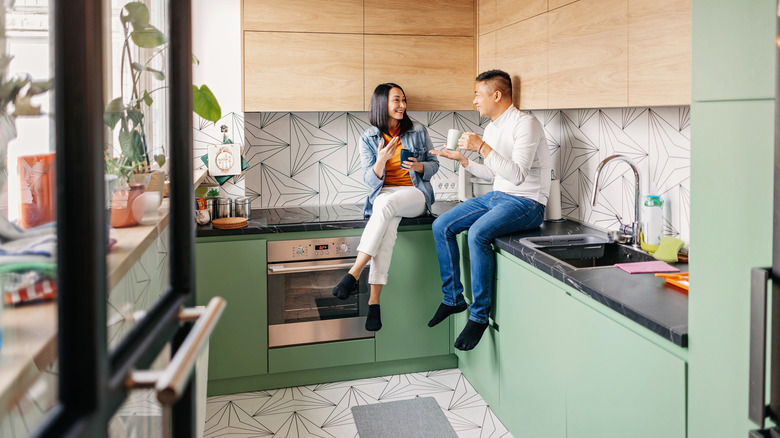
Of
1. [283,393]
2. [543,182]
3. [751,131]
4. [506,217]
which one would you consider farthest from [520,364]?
[751,131]

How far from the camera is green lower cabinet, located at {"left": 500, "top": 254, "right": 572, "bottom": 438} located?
2221mm

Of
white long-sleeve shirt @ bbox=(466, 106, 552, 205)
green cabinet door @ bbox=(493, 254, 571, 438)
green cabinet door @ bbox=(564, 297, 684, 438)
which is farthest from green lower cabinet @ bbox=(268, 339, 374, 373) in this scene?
green cabinet door @ bbox=(564, 297, 684, 438)

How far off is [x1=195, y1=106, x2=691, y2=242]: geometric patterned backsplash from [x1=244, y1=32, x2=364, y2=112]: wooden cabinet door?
0.26 metres

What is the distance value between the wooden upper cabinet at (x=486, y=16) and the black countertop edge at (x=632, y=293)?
1444 mm

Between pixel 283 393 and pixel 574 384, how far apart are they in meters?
1.67

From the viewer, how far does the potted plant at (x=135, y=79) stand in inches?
47.9

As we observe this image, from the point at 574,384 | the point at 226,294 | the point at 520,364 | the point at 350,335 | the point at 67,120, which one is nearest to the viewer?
the point at 67,120

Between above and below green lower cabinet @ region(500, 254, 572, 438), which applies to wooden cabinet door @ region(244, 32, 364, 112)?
above

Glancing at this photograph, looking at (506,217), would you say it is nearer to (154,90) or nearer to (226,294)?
(226,294)

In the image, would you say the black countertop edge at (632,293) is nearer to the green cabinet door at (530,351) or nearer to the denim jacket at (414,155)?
the green cabinet door at (530,351)

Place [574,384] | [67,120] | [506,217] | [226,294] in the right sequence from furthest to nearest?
[226,294] < [506,217] < [574,384] < [67,120]

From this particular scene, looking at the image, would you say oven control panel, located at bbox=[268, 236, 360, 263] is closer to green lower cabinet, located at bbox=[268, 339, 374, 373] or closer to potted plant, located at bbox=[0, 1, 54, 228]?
green lower cabinet, located at bbox=[268, 339, 374, 373]

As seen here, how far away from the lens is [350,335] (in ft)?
10.9

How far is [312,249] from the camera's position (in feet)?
10.6
